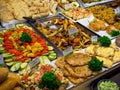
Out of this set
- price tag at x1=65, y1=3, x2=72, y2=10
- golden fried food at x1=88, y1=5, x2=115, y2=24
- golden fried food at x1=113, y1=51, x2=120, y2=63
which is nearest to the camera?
golden fried food at x1=113, y1=51, x2=120, y2=63

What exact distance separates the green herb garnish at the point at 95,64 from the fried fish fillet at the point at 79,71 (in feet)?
0.14

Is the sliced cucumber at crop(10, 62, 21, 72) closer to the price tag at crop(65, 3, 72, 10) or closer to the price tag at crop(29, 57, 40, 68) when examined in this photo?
the price tag at crop(29, 57, 40, 68)

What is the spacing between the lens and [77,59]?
2533mm

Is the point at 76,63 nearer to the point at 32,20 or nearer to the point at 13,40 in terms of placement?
the point at 13,40

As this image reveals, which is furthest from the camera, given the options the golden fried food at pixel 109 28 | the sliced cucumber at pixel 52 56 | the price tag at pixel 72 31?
the golden fried food at pixel 109 28

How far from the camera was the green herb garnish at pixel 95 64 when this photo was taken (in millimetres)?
2450

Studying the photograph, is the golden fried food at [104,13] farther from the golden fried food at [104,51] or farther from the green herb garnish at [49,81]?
the green herb garnish at [49,81]

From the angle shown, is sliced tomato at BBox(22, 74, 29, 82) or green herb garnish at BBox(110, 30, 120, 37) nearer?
sliced tomato at BBox(22, 74, 29, 82)

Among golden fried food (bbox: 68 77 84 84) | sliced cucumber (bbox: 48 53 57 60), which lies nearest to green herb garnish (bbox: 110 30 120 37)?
sliced cucumber (bbox: 48 53 57 60)

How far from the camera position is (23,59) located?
2.73 m

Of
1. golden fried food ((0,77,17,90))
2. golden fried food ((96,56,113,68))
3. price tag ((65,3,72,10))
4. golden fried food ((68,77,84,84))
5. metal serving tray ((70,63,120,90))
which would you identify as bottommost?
metal serving tray ((70,63,120,90))

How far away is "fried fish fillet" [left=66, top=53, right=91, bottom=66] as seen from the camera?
2.48 metres

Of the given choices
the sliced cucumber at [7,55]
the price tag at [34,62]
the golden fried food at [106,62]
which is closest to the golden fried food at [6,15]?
the sliced cucumber at [7,55]

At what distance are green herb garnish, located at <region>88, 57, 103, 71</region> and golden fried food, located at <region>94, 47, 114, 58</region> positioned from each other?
26cm
